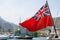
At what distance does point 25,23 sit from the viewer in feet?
57.4

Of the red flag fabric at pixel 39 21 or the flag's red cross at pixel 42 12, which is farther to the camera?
the flag's red cross at pixel 42 12

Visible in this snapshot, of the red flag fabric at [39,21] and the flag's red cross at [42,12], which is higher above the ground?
the flag's red cross at [42,12]

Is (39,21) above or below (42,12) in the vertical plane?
below

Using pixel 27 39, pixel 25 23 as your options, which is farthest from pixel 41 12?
pixel 27 39

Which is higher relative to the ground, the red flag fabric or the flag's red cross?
the flag's red cross

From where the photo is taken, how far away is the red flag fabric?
17.4m

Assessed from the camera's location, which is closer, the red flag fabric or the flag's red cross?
the red flag fabric

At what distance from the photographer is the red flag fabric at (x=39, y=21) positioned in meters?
17.4

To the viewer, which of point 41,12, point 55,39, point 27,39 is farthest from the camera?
point 27,39

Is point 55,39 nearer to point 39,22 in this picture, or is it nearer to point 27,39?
point 39,22

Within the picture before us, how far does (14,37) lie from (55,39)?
33845mm

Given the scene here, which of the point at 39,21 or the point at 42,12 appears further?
the point at 42,12

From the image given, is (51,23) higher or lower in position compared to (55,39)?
higher

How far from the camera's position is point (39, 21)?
17.7m
